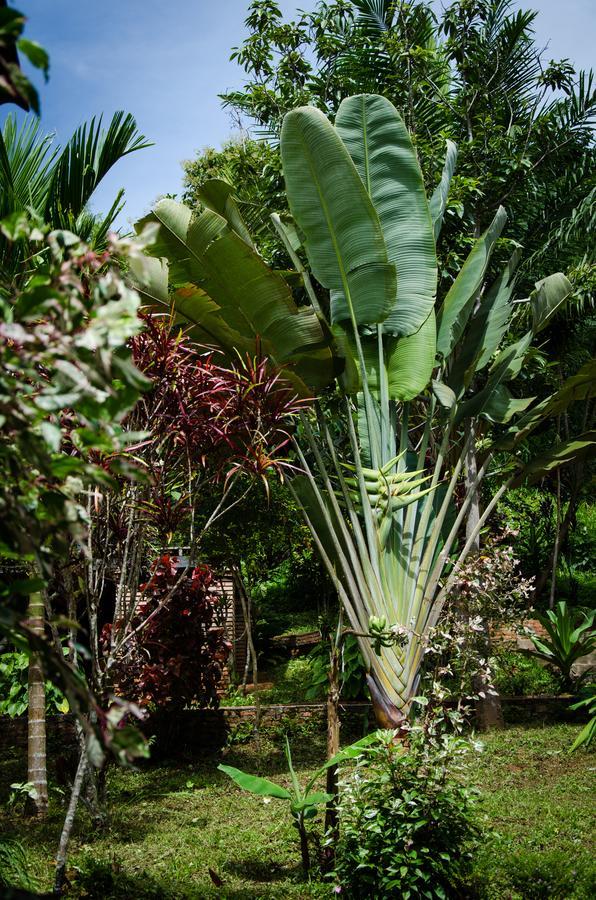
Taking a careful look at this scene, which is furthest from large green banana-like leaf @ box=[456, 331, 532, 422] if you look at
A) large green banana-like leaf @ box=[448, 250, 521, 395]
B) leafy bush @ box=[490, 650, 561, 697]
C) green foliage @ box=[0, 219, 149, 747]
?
green foliage @ box=[0, 219, 149, 747]

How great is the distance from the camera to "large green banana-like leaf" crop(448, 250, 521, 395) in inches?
306

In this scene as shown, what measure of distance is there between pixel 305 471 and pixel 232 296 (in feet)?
5.27

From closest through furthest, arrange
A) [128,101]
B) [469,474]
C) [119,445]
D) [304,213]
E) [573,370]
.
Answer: [119,445], [128,101], [304,213], [469,474], [573,370]

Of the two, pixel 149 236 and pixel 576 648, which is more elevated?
pixel 149 236

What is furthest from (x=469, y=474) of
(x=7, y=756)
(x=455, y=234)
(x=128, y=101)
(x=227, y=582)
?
(x=227, y=582)

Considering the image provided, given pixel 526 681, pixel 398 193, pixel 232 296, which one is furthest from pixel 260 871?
pixel 526 681

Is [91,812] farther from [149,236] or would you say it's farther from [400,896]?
[149,236]

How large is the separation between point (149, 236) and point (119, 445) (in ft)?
1.48

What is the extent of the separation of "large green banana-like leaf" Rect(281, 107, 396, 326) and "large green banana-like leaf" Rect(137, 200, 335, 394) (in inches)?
18.9

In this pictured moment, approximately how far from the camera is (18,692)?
8961mm

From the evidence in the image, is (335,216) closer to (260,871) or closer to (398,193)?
(398,193)

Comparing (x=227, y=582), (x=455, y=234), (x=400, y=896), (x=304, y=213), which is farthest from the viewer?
(x=227, y=582)

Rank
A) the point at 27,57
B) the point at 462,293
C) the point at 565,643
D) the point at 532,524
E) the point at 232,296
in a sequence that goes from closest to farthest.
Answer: the point at 27,57 → the point at 232,296 → the point at 462,293 → the point at 565,643 → the point at 532,524

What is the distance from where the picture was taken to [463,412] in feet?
25.5
